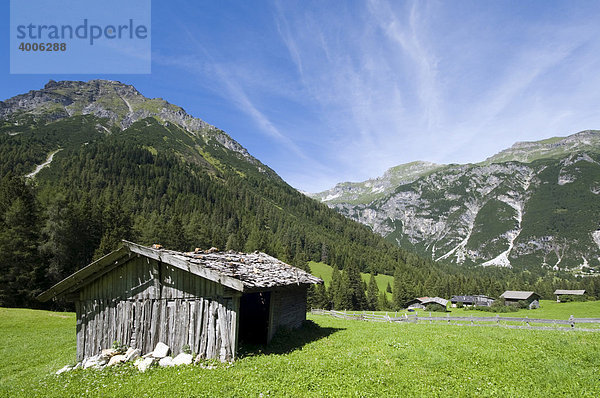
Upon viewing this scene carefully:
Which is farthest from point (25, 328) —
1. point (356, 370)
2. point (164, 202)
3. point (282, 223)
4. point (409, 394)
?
point (282, 223)

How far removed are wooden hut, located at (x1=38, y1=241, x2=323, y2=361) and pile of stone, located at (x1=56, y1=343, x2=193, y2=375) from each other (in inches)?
14.6

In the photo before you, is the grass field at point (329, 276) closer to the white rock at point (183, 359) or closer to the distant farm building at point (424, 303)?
the distant farm building at point (424, 303)

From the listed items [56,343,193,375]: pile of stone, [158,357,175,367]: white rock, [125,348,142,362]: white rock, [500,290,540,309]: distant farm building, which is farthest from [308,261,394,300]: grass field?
[158,357,175,367]: white rock

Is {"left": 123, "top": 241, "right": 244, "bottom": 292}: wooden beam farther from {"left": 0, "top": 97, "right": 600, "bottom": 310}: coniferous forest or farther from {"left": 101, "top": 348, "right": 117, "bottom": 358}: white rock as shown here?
{"left": 0, "top": 97, "right": 600, "bottom": 310}: coniferous forest

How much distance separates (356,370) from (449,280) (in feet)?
447

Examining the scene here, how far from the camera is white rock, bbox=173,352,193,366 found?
13113mm

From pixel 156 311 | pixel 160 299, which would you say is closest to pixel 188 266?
pixel 160 299

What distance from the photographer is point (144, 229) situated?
69.9 m

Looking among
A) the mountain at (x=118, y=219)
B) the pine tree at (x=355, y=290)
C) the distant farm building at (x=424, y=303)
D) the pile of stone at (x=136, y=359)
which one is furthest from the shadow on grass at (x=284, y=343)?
the distant farm building at (x=424, y=303)

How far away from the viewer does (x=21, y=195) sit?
47.4 m

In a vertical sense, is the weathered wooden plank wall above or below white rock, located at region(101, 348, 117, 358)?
above

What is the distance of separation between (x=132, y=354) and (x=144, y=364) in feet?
5.01

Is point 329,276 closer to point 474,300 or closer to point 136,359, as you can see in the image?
point 474,300

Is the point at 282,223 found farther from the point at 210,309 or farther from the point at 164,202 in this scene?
the point at 210,309
